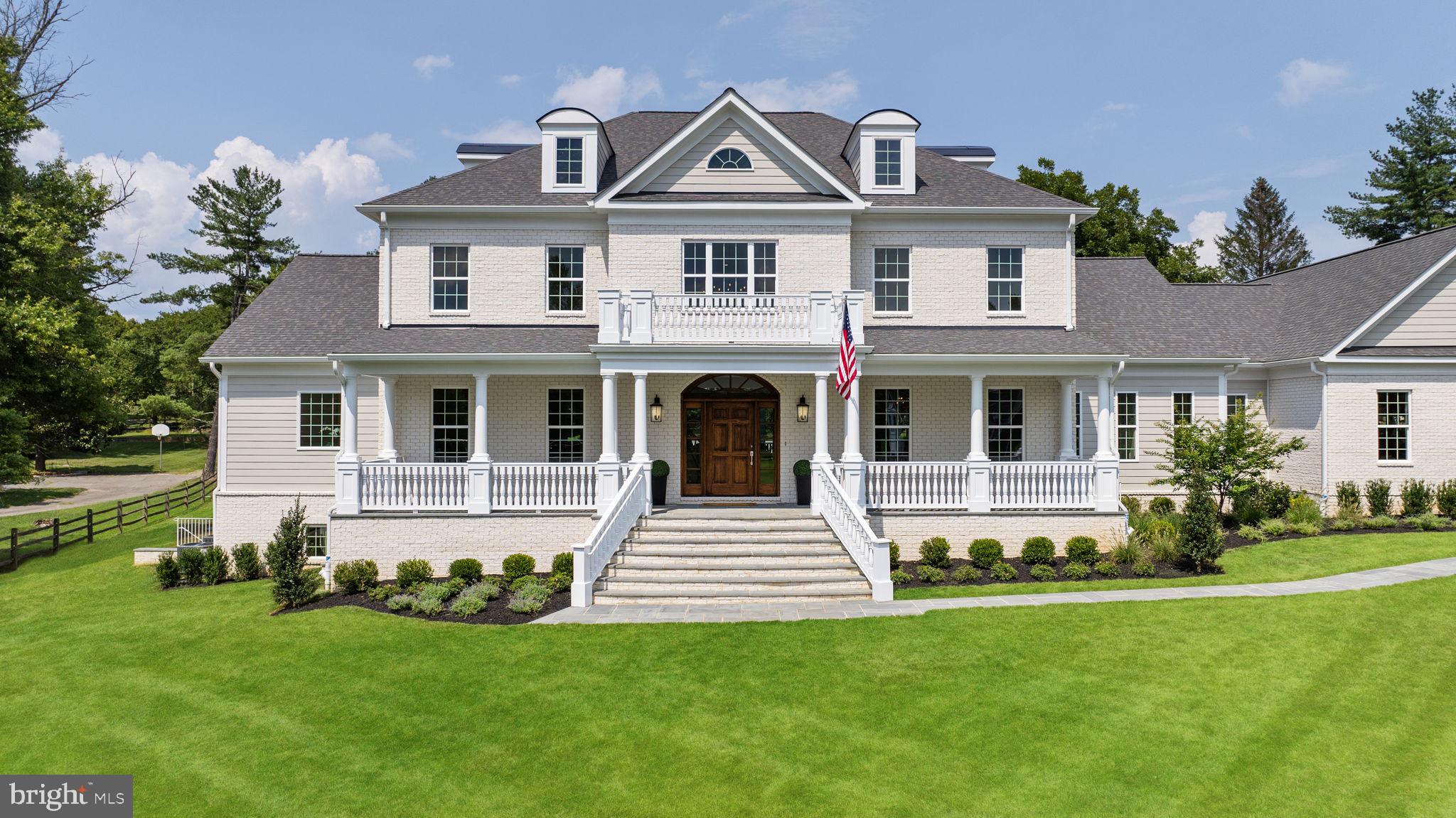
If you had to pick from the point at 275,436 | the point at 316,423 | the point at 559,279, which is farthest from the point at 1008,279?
the point at 275,436

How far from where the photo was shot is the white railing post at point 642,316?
52.3 feet

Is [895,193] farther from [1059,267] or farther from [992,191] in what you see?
[1059,267]

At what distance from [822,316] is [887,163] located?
5366 millimetres

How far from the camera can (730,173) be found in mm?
17766

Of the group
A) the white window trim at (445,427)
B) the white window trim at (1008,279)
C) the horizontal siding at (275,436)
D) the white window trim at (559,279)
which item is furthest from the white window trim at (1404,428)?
the horizontal siding at (275,436)

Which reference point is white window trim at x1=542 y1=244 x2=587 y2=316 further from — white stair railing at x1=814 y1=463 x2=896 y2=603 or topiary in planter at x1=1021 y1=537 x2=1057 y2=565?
topiary in planter at x1=1021 y1=537 x2=1057 y2=565

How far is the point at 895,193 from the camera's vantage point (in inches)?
725

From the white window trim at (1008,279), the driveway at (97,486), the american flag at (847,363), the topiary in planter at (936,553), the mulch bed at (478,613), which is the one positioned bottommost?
the driveway at (97,486)

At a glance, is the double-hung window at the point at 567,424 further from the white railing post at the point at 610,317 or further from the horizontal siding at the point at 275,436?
the horizontal siding at the point at 275,436

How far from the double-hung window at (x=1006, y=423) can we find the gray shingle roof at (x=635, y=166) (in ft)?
15.8

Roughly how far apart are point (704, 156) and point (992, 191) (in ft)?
24.3

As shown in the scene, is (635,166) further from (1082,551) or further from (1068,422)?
(1082,551)

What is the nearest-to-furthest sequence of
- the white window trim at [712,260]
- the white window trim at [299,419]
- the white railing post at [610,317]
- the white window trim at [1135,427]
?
1. the white railing post at [610,317]
2. the white window trim at [712,260]
3. the white window trim at [299,419]
4. the white window trim at [1135,427]

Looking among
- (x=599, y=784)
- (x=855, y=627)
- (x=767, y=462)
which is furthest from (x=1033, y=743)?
(x=767, y=462)
